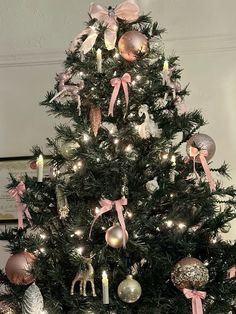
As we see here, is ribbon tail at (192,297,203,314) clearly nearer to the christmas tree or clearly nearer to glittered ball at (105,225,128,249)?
the christmas tree

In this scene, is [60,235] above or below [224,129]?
below

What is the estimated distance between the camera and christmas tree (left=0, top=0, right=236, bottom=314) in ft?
4.91

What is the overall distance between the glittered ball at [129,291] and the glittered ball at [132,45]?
0.80 meters

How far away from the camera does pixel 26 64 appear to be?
8.93 feet

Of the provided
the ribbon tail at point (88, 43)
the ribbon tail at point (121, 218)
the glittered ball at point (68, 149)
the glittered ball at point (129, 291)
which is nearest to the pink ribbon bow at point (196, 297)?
the glittered ball at point (129, 291)

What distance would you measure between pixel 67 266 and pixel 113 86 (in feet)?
→ 2.19

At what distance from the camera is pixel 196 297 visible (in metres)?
1.43

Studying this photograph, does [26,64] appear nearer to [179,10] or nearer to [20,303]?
[179,10]

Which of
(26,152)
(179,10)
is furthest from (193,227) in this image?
(179,10)

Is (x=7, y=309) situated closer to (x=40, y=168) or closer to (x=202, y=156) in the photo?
(x=40, y=168)

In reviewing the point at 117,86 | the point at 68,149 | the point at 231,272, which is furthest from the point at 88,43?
the point at 231,272

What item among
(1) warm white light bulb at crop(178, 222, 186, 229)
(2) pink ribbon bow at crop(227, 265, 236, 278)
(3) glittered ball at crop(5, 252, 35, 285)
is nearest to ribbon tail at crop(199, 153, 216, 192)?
(1) warm white light bulb at crop(178, 222, 186, 229)

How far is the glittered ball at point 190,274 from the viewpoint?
1430mm

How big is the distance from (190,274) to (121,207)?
305mm
